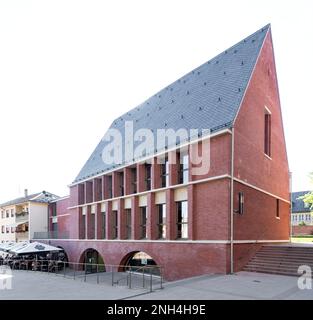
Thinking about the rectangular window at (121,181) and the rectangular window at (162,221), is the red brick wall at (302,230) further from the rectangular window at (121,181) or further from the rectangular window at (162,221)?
the rectangular window at (162,221)

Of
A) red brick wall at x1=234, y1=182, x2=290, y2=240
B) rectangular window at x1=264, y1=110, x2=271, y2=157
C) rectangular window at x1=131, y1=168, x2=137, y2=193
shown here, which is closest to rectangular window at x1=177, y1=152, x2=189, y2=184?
red brick wall at x1=234, y1=182, x2=290, y2=240

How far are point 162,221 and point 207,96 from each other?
7604mm

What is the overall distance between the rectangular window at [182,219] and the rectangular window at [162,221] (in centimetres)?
136

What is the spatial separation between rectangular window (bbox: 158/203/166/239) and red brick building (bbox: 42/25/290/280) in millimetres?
58

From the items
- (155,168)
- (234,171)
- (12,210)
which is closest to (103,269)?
(155,168)

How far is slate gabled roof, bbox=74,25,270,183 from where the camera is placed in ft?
58.2

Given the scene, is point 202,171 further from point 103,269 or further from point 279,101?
point 103,269

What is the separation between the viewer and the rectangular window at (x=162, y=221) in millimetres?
19562

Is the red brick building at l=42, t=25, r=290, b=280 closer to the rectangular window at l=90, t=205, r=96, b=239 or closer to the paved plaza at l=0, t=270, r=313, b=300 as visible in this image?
the rectangular window at l=90, t=205, r=96, b=239

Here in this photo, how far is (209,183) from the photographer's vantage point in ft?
53.8

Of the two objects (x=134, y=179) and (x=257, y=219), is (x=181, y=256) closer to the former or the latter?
(x=257, y=219)

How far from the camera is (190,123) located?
1939cm

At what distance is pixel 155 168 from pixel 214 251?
6259 millimetres

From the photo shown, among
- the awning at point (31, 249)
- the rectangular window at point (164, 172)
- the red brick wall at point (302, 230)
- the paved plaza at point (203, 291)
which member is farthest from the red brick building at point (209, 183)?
the red brick wall at point (302, 230)
